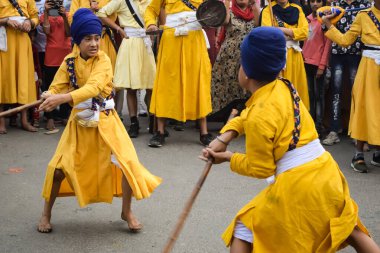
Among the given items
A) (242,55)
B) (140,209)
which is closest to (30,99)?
(140,209)

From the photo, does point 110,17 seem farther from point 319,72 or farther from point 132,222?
point 132,222

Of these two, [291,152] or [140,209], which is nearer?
[291,152]

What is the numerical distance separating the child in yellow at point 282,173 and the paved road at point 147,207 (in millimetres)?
1425

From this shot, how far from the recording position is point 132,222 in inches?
200

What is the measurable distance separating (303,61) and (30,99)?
3.57 metres

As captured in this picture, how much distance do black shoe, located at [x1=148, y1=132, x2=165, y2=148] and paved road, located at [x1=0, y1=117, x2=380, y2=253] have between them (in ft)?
0.28

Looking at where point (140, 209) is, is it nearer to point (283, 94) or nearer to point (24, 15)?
point (283, 94)

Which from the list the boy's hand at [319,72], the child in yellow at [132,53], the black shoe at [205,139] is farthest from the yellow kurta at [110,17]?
the boy's hand at [319,72]

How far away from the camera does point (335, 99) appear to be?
26.2ft

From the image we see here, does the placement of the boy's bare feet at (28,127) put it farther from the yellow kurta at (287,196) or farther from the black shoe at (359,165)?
the yellow kurta at (287,196)

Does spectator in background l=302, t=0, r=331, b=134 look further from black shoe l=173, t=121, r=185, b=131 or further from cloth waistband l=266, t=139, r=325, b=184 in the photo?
cloth waistband l=266, t=139, r=325, b=184

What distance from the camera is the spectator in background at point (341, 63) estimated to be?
25.1 ft

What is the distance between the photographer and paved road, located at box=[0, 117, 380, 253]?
16.0 feet

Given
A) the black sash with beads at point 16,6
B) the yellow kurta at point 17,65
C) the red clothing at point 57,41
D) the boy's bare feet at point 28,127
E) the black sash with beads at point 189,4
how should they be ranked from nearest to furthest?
the black sash with beads at point 189,4, the black sash with beads at point 16,6, the yellow kurta at point 17,65, the boy's bare feet at point 28,127, the red clothing at point 57,41
